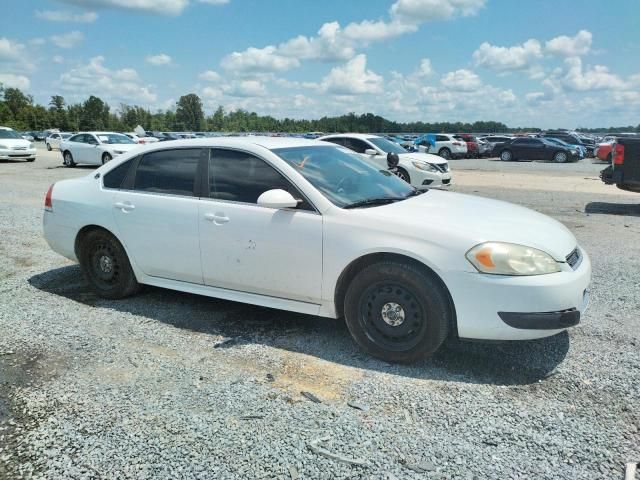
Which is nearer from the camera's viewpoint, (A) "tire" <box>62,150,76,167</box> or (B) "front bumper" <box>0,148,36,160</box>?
(A) "tire" <box>62,150,76,167</box>

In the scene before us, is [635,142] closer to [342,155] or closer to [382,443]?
[342,155]

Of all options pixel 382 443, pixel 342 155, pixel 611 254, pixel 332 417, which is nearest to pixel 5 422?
pixel 332 417

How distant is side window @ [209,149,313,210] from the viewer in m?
4.04

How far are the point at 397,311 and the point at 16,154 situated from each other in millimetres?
24802

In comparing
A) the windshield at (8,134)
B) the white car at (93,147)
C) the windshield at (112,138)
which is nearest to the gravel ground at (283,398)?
the white car at (93,147)

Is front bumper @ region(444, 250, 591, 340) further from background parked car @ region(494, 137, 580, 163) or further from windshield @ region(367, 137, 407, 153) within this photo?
background parked car @ region(494, 137, 580, 163)

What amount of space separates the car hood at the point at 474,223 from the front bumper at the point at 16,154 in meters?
24.2

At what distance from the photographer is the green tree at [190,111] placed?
117 meters

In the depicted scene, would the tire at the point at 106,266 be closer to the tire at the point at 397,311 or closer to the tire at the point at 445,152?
the tire at the point at 397,311

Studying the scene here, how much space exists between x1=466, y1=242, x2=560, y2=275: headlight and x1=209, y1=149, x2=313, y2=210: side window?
1.37 meters

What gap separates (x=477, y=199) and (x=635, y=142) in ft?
24.0

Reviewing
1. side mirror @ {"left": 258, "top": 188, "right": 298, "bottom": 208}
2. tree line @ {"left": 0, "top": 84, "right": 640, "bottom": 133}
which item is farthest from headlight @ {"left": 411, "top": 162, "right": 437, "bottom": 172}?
tree line @ {"left": 0, "top": 84, "right": 640, "bottom": 133}

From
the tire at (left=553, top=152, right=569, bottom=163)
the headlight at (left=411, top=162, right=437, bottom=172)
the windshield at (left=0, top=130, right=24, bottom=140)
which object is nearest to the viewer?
the headlight at (left=411, top=162, right=437, bottom=172)

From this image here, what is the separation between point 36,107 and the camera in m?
108
